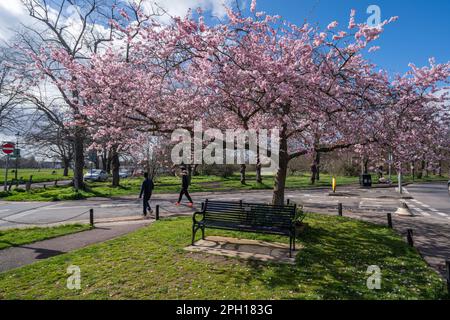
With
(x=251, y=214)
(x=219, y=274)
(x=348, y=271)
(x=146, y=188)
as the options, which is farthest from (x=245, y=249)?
(x=146, y=188)

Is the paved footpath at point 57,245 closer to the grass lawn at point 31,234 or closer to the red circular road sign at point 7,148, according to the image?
the grass lawn at point 31,234

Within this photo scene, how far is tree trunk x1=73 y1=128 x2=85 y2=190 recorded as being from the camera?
21.8m

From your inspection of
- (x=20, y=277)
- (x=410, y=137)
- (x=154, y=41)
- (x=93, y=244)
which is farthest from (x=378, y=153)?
(x=20, y=277)

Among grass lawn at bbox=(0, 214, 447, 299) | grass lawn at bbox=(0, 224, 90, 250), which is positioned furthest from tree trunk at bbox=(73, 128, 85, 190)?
grass lawn at bbox=(0, 214, 447, 299)

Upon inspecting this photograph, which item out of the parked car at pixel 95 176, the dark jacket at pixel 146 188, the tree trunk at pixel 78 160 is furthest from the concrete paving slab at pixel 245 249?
the parked car at pixel 95 176

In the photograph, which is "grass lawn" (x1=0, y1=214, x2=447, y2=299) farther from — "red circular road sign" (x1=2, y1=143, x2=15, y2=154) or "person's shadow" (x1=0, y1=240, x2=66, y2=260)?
"red circular road sign" (x1=2, y1=143, x2=15, y2=154)

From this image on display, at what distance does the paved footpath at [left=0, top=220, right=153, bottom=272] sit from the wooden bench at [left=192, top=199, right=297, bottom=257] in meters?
3.09

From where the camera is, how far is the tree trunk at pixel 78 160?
21.8m

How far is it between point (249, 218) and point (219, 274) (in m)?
2.27

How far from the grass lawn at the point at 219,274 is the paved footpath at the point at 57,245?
0.60 meters

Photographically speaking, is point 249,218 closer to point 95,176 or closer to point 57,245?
point 57,245
